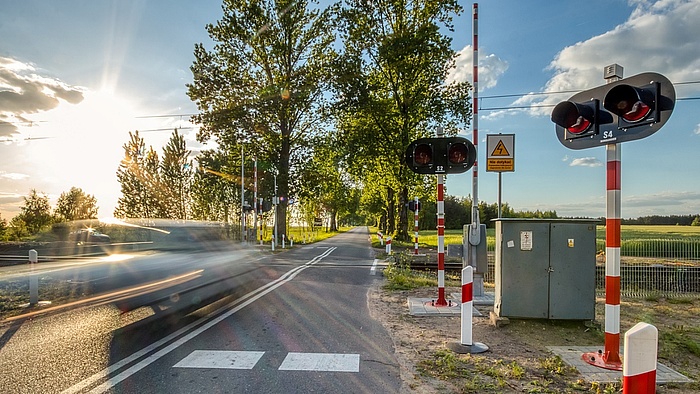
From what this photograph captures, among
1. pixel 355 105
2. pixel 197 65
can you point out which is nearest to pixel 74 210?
pixel 197 65

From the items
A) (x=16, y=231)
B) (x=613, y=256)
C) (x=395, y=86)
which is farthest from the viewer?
(x=16, y=231)

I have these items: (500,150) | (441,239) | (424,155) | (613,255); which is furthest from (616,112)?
(500,150)

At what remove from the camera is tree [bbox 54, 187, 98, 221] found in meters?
44.5

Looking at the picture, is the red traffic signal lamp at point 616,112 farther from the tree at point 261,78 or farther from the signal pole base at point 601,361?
the tree at point 261,78

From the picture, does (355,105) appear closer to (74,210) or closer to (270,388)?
(270,388)

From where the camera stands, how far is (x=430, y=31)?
83.7 ft

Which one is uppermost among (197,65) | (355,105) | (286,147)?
(197,65)

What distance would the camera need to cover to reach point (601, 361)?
4.64m

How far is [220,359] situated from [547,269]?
4.70 meters

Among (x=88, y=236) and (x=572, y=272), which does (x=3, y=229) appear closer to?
(x=88, y=236)

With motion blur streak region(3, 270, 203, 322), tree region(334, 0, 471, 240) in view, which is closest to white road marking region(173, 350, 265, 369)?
motion blur streak region(3, 270, 203, 322)

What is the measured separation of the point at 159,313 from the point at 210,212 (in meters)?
Answer: 32.1

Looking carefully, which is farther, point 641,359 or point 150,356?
point 150,356

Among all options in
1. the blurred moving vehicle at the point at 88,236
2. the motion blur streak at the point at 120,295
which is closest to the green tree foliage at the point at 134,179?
the blurred moving vehicle at the point at 88,236
